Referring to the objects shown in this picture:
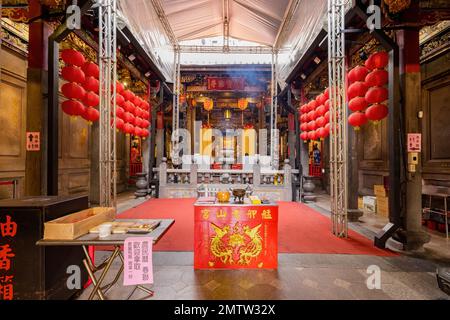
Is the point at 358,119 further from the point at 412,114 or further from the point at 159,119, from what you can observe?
the point at 159,119

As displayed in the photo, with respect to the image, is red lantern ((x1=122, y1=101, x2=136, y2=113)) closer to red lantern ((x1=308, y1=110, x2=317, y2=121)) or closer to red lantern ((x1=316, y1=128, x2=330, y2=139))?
red lantern ((x1=308, y1=110, x2=317, y2=121))

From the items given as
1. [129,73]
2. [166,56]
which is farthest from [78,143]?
[166,56]

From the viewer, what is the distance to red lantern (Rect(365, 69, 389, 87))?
14.2 ft

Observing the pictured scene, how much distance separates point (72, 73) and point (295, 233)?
5823mm

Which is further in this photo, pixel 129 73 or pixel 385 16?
pixel 129 73

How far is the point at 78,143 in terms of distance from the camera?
8703 millimetres

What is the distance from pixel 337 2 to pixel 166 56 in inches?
297

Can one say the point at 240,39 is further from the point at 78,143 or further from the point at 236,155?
the point at 78,143

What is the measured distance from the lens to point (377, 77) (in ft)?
14.3

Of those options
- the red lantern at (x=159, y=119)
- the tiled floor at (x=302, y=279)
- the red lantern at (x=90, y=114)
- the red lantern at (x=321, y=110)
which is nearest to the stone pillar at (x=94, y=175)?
the red lantern at (x=90, y=114)

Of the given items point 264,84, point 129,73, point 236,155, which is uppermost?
point 264,84

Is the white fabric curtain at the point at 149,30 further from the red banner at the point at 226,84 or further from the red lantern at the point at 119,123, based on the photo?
the red lantern at the point at 119,123

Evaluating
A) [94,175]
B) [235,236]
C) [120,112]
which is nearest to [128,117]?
[120,112]
